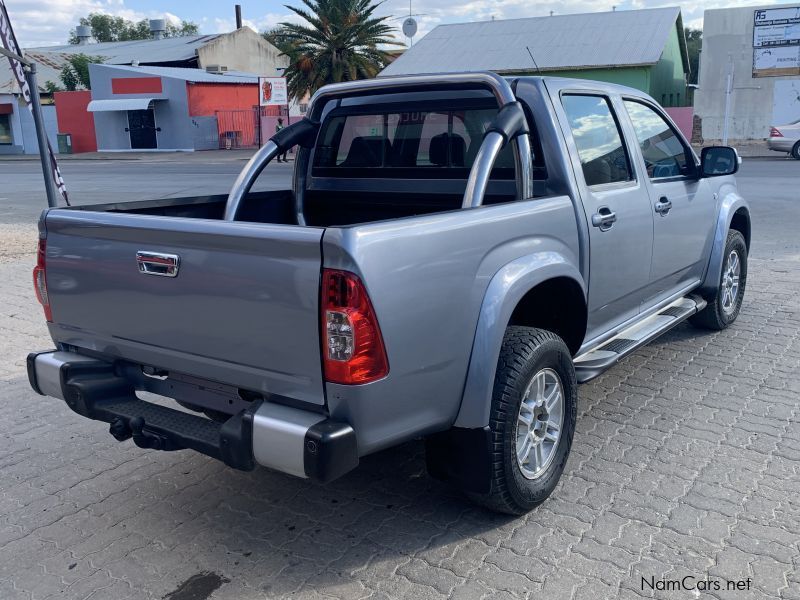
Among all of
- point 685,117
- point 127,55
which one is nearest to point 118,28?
point 127,55

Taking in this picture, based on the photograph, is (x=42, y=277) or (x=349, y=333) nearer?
(x=349, y=333)

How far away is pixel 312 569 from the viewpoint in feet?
10.8

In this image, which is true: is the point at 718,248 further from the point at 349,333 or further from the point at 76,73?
the point at 76,73

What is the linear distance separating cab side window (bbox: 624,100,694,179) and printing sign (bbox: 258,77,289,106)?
110ft

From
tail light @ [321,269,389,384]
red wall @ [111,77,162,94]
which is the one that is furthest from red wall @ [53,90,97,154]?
tail light @ [321,269,389,384]

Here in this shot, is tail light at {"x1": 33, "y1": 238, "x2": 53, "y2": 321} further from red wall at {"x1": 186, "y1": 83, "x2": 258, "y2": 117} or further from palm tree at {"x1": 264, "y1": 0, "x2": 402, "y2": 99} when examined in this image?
red wall at {"x1": 186, "y1": 83, "x2": 258, "y2": 117}

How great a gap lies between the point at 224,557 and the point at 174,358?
0.87m

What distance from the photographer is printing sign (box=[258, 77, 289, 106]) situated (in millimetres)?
37312

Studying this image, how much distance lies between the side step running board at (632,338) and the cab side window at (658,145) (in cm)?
91

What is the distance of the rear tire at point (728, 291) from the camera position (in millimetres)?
6176

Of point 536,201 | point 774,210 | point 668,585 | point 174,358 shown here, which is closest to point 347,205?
point 536,201

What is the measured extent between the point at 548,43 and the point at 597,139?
→ 3721 cm

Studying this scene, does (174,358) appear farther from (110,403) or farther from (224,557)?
(224,557)

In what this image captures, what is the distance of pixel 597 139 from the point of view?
454 centimetres
